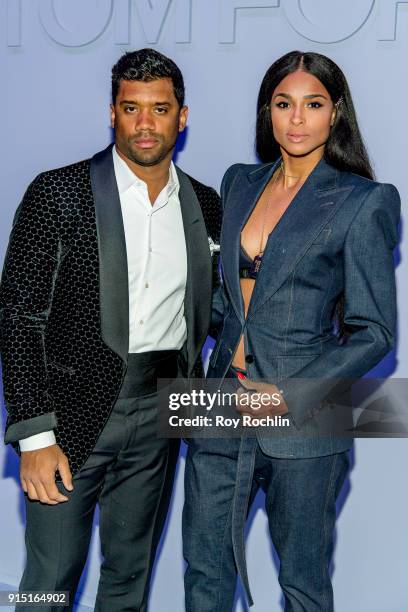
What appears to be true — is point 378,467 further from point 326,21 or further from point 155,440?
point 326,21

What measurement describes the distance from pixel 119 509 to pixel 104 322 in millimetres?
664

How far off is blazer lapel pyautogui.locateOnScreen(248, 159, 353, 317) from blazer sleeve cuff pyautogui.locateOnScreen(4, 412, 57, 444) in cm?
70

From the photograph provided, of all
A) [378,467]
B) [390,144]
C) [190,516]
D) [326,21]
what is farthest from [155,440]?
[326,21]

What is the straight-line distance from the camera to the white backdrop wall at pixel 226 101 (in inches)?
136

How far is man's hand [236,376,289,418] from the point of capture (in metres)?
2.79

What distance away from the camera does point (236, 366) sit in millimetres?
2916

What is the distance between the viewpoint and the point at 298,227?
9.11 ft

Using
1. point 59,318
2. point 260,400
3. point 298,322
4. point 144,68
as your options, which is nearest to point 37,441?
point 59,318

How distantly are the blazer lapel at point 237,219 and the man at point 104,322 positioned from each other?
0.12 meters

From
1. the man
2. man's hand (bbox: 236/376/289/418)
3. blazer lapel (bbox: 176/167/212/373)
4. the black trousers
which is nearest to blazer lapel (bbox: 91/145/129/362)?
the man

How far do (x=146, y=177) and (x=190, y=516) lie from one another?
3.66 ft

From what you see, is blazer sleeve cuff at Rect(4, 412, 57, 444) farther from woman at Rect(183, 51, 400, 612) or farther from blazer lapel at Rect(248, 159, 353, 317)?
blazer lapel at Rect(248, 159, 353, 317)

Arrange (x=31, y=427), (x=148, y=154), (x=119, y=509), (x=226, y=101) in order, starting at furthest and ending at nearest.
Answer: (x=226, y=101), (x=119, y=509), (x=148, y=154), (x=31, y=427)

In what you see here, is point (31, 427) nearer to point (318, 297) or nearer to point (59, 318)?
point (59, 318)
